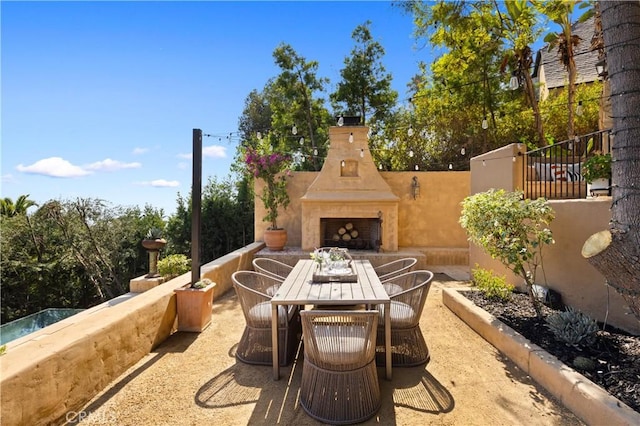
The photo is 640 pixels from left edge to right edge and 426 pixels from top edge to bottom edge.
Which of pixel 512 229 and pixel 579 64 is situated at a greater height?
pixel 579 64

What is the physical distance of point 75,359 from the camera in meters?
2.25

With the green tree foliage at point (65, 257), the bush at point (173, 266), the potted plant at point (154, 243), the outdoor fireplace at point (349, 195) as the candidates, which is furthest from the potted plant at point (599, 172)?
the green tree foliage at point (65, 257)

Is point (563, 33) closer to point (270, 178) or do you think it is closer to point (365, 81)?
point (365, 81)

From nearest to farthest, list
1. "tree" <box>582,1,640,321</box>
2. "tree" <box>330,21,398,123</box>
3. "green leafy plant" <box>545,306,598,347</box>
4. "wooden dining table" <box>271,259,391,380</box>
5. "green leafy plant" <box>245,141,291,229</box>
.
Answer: "tree" <box>582,1,640,321</box>
"wooden dining table" <box>271,259,391,380</box>
"green leafy plant" <box>545,306,598,347</box>
"green leafy plant" <box>245,141,291,229</box>
"tree" <box>330,21,398,123</box>

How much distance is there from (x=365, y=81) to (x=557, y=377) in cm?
1239

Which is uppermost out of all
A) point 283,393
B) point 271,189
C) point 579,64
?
point 579,64

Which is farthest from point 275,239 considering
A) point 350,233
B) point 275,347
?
point 275,347

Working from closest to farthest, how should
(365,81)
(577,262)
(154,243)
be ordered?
(577,262), (154,243), (365,81)

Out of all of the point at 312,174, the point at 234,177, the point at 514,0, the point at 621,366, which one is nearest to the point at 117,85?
the point at 312,174

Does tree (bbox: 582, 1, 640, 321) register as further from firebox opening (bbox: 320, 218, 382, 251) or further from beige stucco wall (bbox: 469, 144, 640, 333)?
firebox opening (bbox: 320, 218, 382, 251)

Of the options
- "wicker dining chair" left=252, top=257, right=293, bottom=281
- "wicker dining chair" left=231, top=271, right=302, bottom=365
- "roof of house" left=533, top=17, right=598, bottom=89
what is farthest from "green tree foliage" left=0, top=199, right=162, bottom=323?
"roof of house" left=533, top=17, right=598, bottom=89

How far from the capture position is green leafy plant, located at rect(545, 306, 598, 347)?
9.37ft

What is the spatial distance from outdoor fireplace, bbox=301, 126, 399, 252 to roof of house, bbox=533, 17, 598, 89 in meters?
8.55

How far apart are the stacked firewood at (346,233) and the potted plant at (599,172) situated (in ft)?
17.0
